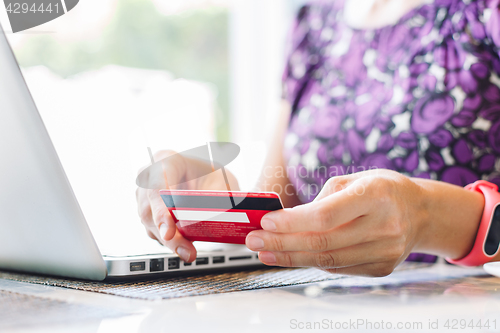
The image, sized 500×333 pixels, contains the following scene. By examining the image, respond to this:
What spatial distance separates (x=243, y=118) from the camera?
2.41 meters

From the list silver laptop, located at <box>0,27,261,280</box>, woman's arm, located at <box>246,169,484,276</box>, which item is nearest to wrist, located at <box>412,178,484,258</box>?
woman's arm, located at <box>246,169,484,276</box>

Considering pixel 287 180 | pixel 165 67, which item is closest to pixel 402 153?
pixel 287 180

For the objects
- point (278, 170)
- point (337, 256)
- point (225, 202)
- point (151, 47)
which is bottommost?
point (278, 170)

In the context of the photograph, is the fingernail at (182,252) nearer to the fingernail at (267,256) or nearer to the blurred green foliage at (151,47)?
the fingernail at (267,256)

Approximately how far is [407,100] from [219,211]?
0.63 m

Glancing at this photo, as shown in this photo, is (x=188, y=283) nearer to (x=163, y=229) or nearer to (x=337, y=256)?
(x=163, y=229)

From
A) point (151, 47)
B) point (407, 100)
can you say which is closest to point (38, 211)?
point (407, 100)

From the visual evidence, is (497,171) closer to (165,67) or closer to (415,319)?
(415,319)

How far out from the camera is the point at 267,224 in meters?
0.43

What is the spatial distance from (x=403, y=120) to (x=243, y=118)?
160 centimetres

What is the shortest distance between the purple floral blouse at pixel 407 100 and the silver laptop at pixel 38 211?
561mm

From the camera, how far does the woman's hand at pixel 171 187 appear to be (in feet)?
1.63

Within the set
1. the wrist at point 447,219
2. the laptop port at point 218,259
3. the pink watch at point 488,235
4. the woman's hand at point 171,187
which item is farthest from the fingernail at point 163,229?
the pink watch at point 488,235

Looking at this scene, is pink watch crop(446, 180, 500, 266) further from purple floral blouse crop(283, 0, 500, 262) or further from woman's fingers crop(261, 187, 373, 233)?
woman's fingers crop(261, 187, 373, 233)
